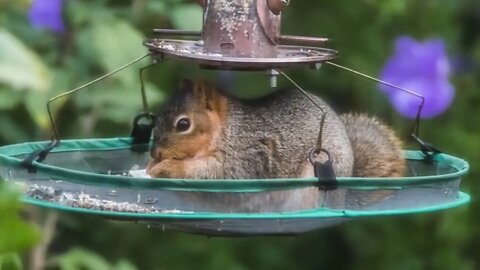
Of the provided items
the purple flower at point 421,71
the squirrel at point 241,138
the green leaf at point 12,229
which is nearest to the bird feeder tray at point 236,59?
the squirrel at point 241,138

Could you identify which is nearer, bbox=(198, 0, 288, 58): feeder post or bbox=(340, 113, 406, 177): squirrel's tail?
bbox=(198, 0, 288, 58): feeder post

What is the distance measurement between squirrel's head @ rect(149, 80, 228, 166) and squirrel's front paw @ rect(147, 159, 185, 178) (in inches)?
0.4

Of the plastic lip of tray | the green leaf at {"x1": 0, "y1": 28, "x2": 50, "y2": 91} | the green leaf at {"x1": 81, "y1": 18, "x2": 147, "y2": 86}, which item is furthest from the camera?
the green leaf at {"x1": 81, "y1": 18, "x2": 147, "y2": 86}

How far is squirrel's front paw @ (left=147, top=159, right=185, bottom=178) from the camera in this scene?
2.07 metres

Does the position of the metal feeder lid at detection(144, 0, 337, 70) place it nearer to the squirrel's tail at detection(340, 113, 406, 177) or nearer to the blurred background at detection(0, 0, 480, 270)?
the squirrel's tail at detection(340, 113, 406, 177)

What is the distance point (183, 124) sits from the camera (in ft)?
6.96

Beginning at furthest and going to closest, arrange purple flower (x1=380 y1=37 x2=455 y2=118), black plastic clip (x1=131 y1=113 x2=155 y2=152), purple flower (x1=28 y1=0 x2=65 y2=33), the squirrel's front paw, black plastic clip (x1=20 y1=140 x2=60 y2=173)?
1. purple flower (x1=380 y1=37 x2=455 y2=118)
2. purple flower (x1=28 y1=0 x2=65 y2=33)
3. black plastic clip (x1=131 y1=113 x2=155 y2=152)
4. the squirrel's front paw
5. black plastic clip (x1=20 y1=140 x2=60 y2=173)

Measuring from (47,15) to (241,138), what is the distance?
1108 mm

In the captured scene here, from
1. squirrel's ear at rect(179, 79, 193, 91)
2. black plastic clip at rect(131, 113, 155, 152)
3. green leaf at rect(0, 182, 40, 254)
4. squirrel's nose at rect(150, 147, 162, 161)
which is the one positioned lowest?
black plastic clip at rect(131, 113, 155, 152)

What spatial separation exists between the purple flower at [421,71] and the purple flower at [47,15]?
1.16 meters

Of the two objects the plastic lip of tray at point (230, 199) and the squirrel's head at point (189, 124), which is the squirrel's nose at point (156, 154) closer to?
the squirrel's head at point (189, 124)

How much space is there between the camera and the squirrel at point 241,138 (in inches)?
83.1

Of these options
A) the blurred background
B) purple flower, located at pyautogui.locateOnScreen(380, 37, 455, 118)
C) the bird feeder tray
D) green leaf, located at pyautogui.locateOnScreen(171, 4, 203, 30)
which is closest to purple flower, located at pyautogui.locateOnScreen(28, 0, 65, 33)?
the blurred background

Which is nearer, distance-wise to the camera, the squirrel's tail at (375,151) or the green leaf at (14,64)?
the green leaf at (14,64)
